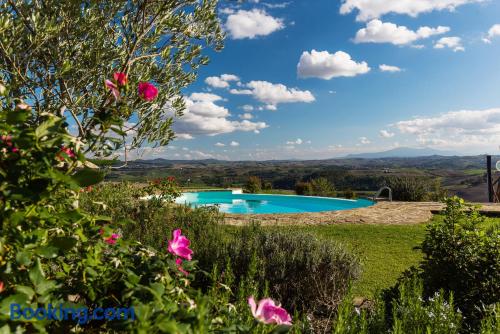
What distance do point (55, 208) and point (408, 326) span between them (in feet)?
9.65

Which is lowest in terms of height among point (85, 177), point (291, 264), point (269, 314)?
point (291, 264)

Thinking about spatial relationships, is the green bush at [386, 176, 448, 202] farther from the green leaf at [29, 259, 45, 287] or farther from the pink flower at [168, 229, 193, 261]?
the green leaf at [29, 259, 45, 287]

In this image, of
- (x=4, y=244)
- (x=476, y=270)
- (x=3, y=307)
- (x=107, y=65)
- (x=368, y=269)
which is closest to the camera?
(x=3, y=307)

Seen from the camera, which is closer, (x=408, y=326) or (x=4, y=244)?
(x=4, y=244)

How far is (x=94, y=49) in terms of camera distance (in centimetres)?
489

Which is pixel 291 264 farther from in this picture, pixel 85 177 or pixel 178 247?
pixel 85 177

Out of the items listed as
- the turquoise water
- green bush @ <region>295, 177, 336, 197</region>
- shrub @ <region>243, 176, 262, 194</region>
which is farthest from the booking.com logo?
shrub @ <region>243, 176, 262, 194</region>

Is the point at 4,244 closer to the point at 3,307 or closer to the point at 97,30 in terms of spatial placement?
the point at 3,307

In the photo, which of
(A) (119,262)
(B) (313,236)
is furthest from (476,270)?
(A) (119,262)

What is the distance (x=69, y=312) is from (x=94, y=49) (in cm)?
455

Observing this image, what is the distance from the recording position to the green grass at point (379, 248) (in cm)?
579

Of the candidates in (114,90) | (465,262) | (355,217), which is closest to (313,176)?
(355,217)

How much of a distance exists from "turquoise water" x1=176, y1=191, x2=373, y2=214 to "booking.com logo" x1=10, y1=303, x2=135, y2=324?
1931 centimetres

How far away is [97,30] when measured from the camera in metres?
4.97
